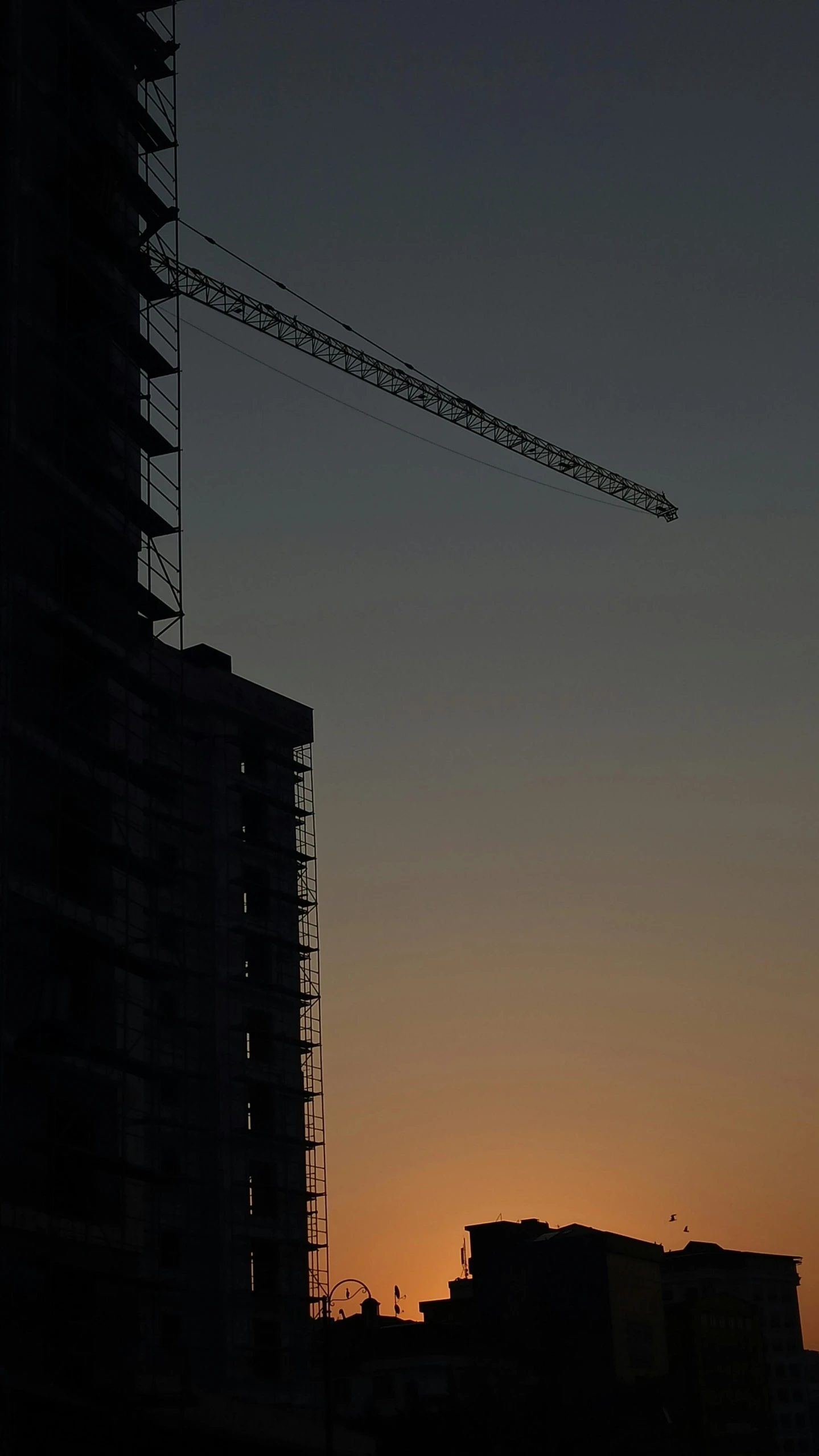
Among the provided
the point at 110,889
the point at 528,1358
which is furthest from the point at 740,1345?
the point at 110,889

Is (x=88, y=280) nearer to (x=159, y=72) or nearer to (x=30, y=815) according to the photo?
(x=159, y=72)

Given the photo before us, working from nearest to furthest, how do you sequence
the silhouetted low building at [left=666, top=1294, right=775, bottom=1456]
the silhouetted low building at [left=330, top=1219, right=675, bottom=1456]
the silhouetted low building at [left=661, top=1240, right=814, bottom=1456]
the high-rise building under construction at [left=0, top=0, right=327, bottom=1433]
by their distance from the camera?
1. the high-rise building under construction at [left=0, top=0, right=327, bottom=1433]
2. the silhouetted low building at [left=330, top=1219, right=675, bottom=1456]
3. the silhouetted low building at [left=666, top=1294, right=775, bottom=1456]
4. the silhouetted low building at [left=661, top=1240, right=814, bottom=1456]

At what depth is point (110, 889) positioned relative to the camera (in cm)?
6153

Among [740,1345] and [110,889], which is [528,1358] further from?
[110,889]

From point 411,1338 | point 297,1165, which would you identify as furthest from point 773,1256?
point 297,1165

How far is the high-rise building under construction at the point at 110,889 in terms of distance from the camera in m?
55.4

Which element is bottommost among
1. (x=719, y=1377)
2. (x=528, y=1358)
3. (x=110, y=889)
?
(x=719, y=1377)

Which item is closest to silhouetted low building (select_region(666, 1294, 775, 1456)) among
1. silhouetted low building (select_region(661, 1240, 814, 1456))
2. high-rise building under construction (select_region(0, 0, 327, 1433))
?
silhouetted low building (select_region(661, 1240, 814, 1456))

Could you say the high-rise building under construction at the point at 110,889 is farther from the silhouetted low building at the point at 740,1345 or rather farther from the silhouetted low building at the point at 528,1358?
the silhouetted low building at the point at 740,1345

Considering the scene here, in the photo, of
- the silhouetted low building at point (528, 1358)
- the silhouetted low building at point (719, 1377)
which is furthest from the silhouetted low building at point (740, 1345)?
the silhouetted low building at point (528, 1358)

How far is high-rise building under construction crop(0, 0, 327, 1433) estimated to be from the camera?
55375mm

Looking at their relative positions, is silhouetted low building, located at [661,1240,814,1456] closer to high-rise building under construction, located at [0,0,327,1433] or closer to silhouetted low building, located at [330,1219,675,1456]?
silhouetted low building, located at [330,1219,675,1456]

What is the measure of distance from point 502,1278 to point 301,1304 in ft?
98.0

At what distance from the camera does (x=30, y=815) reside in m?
57.5
